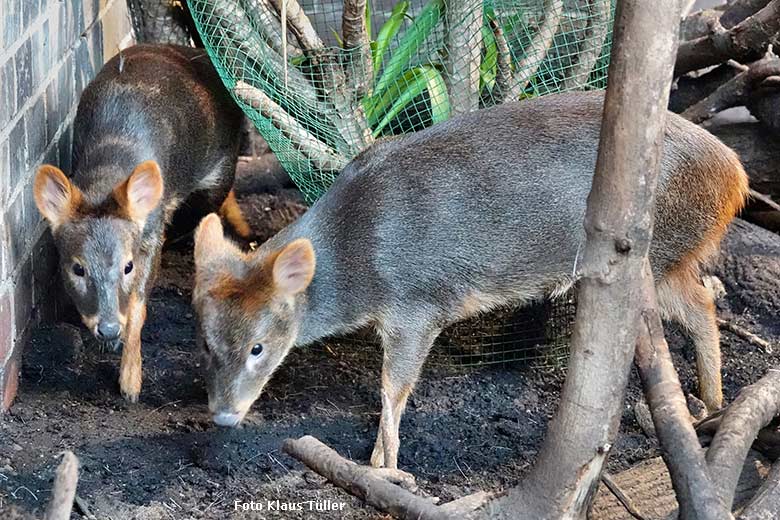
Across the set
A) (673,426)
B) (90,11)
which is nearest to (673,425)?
(673,426)

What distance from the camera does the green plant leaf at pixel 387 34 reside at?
5.64 meters

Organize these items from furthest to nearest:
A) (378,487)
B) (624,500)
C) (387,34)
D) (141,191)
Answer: (387,34) → (141,191) → (624,500) → (378,487)

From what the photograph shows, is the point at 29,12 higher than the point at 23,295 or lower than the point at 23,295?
higher

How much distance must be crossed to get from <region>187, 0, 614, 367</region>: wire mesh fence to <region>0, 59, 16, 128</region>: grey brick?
1248mm

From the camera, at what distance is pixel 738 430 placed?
145 inches

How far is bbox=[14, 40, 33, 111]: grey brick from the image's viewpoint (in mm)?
4664

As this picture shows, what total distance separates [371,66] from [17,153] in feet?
5.95

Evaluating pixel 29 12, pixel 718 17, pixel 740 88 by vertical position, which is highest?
pixel 29 12

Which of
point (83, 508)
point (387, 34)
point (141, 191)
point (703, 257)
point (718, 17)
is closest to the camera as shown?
point (83, 508)

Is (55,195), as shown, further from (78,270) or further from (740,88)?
(740,88)

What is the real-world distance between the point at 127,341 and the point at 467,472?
1.73 m

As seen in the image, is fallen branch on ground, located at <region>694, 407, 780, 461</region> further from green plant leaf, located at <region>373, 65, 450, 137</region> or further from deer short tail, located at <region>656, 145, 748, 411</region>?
green plant leaf, located at <region>373, 65, 450, 137</region>

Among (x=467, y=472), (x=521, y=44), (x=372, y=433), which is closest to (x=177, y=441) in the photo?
(x=372, y=433)

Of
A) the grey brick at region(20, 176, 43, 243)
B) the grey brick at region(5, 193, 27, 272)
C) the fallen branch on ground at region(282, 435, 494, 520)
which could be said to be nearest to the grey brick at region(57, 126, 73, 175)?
the grey brick at region(20, 176, 43, 243)
